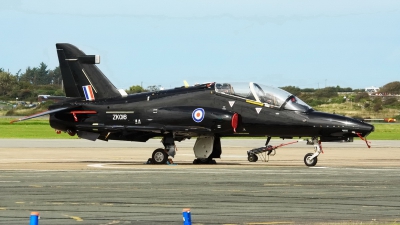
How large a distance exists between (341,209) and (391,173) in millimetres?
9903

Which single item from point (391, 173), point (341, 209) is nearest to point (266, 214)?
point (341, 209)

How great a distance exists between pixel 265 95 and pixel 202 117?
241 centimetres

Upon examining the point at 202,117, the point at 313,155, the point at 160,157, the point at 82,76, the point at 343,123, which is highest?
the point at 82,76

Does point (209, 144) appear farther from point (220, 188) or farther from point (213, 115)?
point (220, 188)

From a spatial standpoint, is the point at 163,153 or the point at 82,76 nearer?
the point at 163,153

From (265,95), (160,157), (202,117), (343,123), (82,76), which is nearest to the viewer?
(343,123)

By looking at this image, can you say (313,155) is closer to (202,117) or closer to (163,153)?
(202,117)

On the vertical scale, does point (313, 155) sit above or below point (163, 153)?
below

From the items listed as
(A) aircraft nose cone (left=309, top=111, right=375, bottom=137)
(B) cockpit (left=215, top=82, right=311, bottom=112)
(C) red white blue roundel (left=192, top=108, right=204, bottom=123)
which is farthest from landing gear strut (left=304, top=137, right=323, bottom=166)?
(C) red white blue roundel (left=192, top=108, right=204, bottom=123)

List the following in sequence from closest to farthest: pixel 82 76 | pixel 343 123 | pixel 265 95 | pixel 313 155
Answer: pixel 343 123 → pixel 313 155 → pixel 265 95 → pixel 82 76

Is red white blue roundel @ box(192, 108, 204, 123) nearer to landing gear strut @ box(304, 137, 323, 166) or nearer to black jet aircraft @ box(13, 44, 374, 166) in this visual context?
black jet aircraft @ box(13, 44, 374, 166)

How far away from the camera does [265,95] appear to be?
1141 inches

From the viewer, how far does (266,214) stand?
14703 millimetres

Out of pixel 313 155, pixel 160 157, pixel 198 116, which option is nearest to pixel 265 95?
pixel 198 116
